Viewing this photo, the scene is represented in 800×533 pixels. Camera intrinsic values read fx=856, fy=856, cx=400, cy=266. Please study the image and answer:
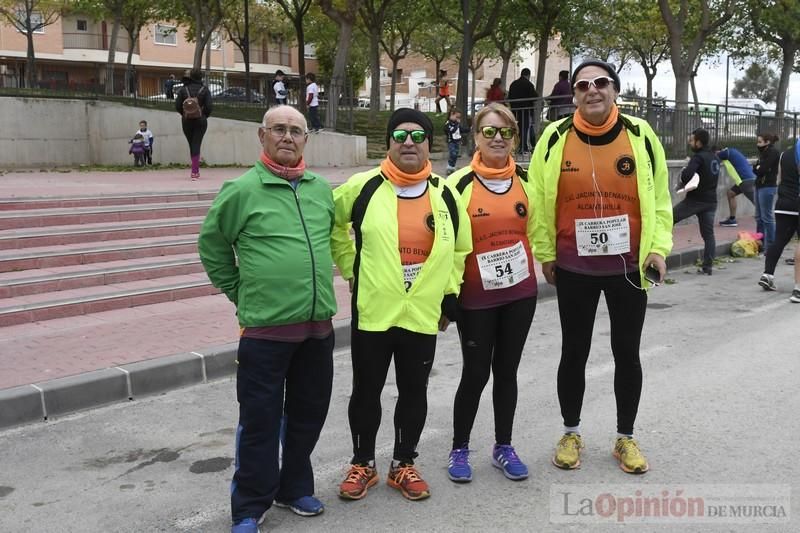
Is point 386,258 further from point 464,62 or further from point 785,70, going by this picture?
point 785,70

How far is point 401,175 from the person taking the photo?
3.94 m

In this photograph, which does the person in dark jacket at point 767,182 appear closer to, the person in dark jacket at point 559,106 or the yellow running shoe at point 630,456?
the person in dark jacket at point 559,106

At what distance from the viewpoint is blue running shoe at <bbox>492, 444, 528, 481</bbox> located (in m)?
4.34

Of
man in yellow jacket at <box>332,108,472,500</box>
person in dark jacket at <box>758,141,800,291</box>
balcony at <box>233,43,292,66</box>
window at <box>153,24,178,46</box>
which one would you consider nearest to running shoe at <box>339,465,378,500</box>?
man in yellow jacket at <box>332,108,472,500</box>

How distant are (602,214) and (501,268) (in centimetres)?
59

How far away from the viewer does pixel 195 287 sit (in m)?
9.02

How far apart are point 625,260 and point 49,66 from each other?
187 ft

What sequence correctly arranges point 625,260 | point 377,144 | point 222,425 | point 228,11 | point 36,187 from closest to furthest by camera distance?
1. point 625,260
2. point 222,425
3. point 36,187
4. point 377,144
5. point 228,11

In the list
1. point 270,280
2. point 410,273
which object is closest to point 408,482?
point 410,273

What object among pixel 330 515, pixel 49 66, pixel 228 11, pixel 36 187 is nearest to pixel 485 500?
pixel 330 515

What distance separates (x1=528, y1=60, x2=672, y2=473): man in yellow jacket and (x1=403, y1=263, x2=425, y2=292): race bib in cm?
79

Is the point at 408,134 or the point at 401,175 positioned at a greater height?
the point at 408,134

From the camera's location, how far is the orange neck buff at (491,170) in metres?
4.20

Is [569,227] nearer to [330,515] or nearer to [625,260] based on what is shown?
[625,260]
